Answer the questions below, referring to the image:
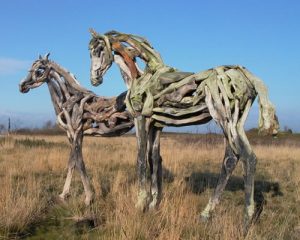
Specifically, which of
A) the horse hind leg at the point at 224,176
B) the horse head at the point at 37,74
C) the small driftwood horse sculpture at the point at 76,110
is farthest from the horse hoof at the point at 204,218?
the horse head at the point at 37,74

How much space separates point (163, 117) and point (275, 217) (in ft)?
9.06

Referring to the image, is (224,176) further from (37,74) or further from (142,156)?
(37,74)

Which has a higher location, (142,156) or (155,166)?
(142,156)

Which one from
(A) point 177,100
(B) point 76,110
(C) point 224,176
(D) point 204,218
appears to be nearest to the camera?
(A) point 177,100

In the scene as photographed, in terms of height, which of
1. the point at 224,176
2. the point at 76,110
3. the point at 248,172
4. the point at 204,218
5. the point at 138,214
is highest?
the point at 76,110

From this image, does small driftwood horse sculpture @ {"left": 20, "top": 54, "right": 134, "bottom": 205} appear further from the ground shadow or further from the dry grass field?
the ground shadow

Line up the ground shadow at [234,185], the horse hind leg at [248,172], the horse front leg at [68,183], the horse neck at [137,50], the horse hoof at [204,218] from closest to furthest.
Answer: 1. the horse hind leg at [248,172]
2. the horse hoof at [204,218]
3. the horse neck at [137,50]
4. the horse front leg at [68,183]
5. the ground shadow at [234,185]

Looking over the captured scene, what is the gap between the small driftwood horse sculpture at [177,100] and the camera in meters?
5.88

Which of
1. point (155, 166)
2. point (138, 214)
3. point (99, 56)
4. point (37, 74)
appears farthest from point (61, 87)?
point (138, 214)

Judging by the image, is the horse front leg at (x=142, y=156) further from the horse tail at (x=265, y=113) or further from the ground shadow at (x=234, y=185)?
the ground shadow at (x=234, y=185)

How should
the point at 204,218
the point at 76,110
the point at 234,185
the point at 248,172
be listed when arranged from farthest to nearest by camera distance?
the point at 234,185
the point at 76,110
the point at 204,218
the point at 248,172

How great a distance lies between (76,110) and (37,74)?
1.29 m

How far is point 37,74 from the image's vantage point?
8.87m

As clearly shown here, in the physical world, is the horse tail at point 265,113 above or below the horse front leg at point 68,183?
above
